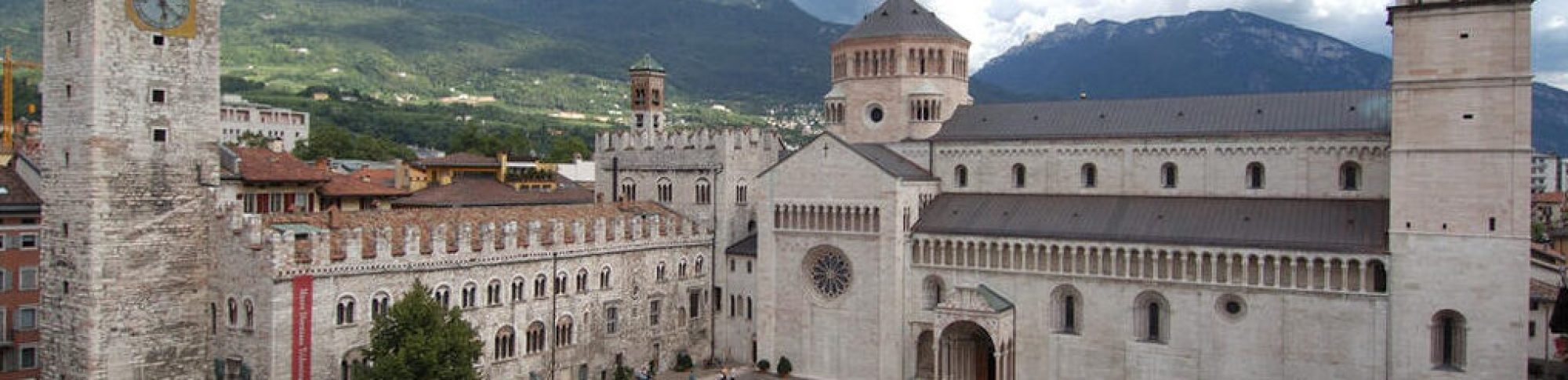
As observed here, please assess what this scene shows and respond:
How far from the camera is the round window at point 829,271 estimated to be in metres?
47.5

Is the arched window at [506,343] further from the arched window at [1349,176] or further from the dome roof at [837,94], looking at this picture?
the arched window at [1349,176]

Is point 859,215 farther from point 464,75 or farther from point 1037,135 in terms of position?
point 464,75

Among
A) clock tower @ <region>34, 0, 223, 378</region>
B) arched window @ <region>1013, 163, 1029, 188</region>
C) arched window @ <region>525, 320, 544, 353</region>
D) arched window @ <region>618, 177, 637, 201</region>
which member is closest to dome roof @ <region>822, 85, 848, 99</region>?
arched window @ <region>1013, 163, 1029, 188</region>

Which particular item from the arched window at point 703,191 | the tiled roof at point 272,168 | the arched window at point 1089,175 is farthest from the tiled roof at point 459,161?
the arched window at point 1089,175

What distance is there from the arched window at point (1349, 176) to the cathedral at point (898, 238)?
0.38ft

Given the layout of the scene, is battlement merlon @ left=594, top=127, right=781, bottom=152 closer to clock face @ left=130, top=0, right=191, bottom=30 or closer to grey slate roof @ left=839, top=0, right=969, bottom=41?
grey slate roof @ left=839, top=0, right=969, bottom=41

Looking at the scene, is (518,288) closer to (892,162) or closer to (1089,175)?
(892,162)

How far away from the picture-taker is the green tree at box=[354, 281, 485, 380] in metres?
32.8

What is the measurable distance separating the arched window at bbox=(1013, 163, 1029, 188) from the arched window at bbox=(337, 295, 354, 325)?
94.5ft

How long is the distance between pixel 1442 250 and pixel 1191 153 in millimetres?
10191

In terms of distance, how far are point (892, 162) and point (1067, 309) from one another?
35.8ft

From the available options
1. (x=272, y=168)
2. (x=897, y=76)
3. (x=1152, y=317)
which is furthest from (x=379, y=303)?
(x=1152, y=317)

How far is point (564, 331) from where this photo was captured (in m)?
44.4

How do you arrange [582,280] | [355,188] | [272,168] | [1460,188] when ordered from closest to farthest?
1. [1460,188]
2. [582,280]
3. [272,168]
4. [355,188]
